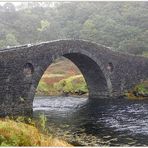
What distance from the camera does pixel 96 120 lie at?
3647 cm

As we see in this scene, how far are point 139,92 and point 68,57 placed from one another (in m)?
10.4

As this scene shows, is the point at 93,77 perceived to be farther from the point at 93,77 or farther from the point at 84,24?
the point at 84,24

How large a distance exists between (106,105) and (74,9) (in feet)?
197

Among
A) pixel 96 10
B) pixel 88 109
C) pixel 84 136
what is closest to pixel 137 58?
pixel 88 109

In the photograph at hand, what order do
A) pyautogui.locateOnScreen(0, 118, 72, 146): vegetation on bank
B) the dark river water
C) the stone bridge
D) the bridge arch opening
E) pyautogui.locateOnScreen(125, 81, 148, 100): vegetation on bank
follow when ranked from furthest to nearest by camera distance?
pyautogui.locateOnScreen(125, 81, 148, 100): vegetation on bank → the bridge arch opening → the stone bridge → the dark river water → pyautogui.locateOnScreen(0, 118, 72, 146): vegetation on bank

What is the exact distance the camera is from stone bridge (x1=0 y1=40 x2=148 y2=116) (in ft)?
119

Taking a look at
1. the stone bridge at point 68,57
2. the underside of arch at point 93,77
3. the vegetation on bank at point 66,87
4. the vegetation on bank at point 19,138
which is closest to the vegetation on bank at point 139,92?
the stone bridge at point 68,57

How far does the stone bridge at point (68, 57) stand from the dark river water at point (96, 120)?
264cm

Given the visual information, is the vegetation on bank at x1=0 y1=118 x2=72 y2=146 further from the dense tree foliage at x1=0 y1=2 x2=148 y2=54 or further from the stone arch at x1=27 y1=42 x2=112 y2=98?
the dense tree foliage at x1=0 y1=2 x2=148 y2=54

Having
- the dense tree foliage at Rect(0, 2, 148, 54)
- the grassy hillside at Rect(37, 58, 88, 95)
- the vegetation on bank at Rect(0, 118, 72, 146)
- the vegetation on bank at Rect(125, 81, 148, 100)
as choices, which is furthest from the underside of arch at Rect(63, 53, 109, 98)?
the vegetation on bank at Rect(0, 118, 72, 146)

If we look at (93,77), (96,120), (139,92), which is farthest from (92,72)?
(96,120)

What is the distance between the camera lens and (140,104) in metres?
45.8

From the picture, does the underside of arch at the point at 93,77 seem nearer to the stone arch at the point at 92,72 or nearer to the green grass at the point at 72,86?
the stone arch at the point at 92,72

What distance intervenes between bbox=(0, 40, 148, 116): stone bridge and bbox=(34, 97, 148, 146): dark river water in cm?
264
